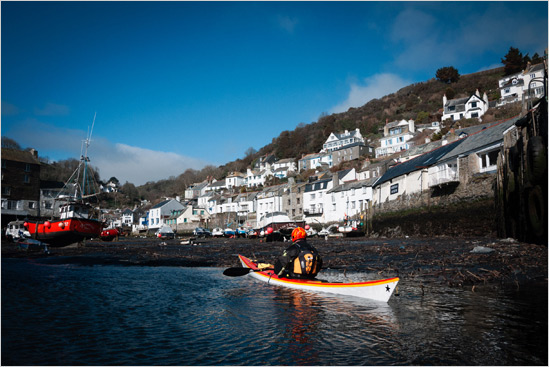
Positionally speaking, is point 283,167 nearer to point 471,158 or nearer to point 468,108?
point 468,108

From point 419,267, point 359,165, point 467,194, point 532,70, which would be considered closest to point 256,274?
point 419,267

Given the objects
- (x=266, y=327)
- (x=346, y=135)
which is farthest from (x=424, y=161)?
(x=346, y=135)

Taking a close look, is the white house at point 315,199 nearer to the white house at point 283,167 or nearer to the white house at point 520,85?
the white house at point 283,167

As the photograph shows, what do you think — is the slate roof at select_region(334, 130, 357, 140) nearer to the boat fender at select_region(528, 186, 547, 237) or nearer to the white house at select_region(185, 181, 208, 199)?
the white house at select_region(185, 181, 208, 199)

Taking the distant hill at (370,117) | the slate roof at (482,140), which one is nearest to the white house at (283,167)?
the distant hill at (370,117)

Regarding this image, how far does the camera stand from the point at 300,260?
10461mm

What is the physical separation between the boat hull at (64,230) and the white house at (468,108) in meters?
84.2

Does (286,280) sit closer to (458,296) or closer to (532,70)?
(458,296)

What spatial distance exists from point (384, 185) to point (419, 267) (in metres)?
34.4

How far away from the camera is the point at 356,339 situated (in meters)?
5.86

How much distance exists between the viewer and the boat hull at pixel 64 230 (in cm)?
3091

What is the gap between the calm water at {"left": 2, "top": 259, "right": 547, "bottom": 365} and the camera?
5133 millimetres

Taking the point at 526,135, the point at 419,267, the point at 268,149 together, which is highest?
the point at 268,149

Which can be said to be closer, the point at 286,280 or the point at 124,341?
the point at 124,341
